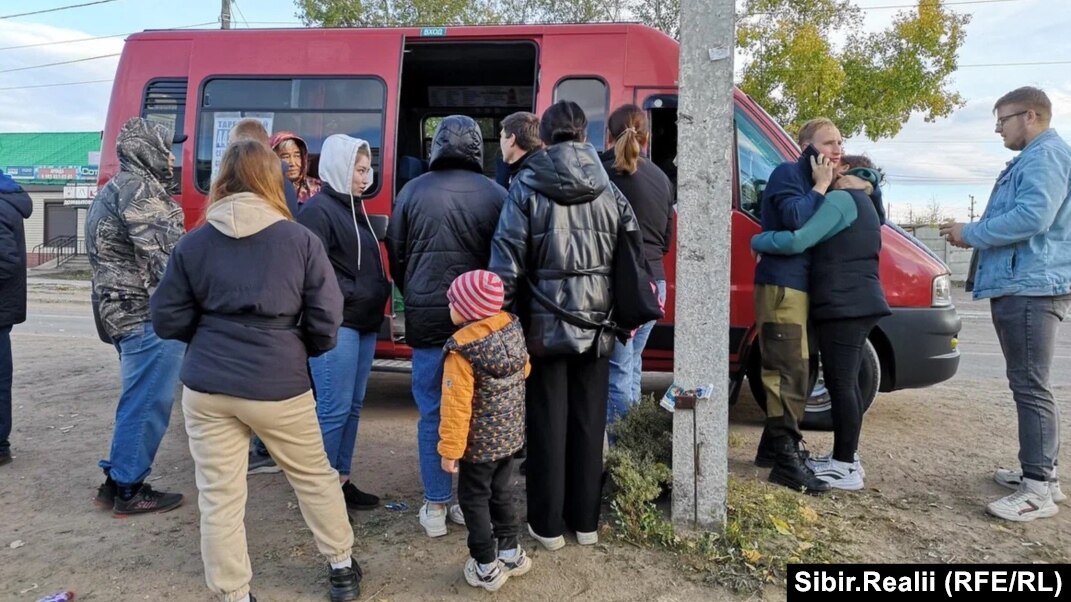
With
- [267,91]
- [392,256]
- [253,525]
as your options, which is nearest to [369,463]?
[253,525]

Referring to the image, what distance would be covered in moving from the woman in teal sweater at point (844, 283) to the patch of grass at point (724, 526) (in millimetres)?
582

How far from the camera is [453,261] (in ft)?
11.1

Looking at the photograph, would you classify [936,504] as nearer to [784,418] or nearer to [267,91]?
[784,418]

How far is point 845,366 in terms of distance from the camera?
3973mm

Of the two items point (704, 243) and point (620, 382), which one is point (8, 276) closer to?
point (620, 382)

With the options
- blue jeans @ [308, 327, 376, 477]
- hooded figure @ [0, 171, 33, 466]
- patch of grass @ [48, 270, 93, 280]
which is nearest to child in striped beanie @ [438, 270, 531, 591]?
blue jeans @ [308, 327, 376, 477]

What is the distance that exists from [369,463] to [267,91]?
10.6ft

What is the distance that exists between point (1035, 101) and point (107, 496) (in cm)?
545

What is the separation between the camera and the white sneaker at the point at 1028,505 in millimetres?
3684

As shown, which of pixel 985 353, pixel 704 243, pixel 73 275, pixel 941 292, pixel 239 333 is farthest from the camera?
pixel 73 275

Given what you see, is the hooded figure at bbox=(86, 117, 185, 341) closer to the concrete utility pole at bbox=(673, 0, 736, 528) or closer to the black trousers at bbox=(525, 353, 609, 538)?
the black trousers at bbox=(525, 353, 609, 538)

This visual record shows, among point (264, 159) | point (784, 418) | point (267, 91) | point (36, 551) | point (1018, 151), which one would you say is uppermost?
point (267, 91)

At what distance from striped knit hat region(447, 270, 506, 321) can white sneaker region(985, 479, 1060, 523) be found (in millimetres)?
2875

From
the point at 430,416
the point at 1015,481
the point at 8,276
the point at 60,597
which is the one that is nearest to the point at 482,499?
the point at 430,416
